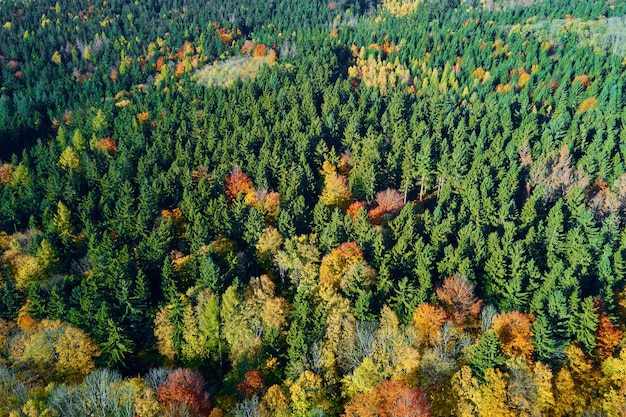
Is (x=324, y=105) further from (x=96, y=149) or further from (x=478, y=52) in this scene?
(x=478, y=52)

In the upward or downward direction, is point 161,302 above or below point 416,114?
below

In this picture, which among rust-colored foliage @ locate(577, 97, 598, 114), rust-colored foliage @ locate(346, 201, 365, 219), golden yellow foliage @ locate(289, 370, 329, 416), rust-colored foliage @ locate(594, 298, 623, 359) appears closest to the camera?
golden yellow foliage @ locate(289, 370, 329, 416)

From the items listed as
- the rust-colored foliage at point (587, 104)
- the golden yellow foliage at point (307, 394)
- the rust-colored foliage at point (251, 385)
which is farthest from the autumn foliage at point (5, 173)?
the rust-colored foliage at point (587, 104)

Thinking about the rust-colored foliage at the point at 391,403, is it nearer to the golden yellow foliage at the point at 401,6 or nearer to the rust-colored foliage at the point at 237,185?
the rust-colored foliage at the point at 237,185

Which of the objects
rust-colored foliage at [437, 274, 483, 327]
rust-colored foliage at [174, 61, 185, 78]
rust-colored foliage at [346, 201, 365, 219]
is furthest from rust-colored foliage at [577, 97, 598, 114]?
rust-colored foliage at [174, 61, 185, 78]

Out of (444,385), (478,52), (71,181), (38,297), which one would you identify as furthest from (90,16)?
(444,385)

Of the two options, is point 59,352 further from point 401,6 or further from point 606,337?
point 401,6

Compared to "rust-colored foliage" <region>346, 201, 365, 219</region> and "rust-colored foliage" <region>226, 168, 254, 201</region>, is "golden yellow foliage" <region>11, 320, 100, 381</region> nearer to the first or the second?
"rust-colored foliage" <region>226, 168, 254, 201</region>

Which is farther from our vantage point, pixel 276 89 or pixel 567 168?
pixel 276 89

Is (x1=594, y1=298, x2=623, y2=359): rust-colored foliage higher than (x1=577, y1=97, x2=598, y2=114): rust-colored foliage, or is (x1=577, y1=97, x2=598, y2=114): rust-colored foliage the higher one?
(x1=577, y1=97, x2=598, y2=114): rust-colored foliage
